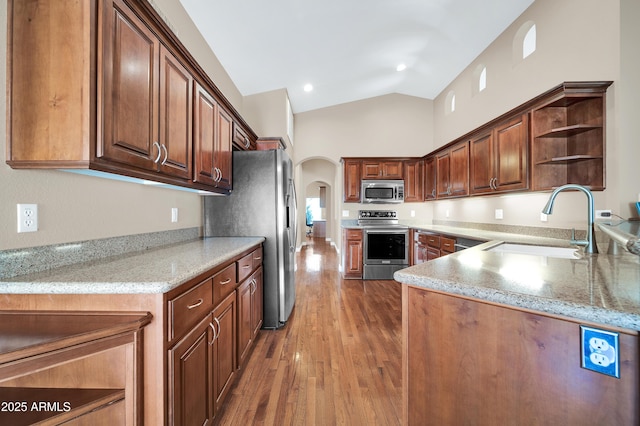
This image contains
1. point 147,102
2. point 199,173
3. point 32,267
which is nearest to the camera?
point 32,267

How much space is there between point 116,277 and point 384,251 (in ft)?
→ 13.1

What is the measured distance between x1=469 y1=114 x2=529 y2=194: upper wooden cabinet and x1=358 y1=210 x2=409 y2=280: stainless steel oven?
1.46 metres

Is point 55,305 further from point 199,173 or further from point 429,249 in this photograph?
point 429,249

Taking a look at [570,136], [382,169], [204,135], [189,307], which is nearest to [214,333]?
[189,307]

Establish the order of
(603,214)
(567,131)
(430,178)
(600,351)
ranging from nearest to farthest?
1. (600,351)
2. (603,214)
3. (567,131)
4. (430,178)

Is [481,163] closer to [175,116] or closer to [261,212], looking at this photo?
[261,212]

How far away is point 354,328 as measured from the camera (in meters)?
2.66

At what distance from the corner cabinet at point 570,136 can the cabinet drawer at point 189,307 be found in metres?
2.86

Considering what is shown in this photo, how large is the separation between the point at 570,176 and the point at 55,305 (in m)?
3.61

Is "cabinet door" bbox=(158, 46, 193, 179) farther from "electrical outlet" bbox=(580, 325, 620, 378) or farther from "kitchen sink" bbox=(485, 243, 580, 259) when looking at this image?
"kitchen sink" bbox=(485, 243, 580, 259)

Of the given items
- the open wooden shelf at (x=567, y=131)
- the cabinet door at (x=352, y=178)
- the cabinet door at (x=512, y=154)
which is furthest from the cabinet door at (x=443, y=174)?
the open wooden shelf at (x=567, y=131)

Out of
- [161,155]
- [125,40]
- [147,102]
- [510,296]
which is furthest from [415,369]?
[125,40]

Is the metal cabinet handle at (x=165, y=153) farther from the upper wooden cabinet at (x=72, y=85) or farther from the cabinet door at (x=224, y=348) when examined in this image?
the cabinet door at (x=224, y=348)

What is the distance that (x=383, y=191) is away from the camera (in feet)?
15.7
